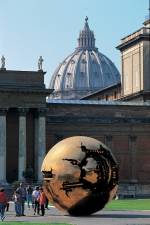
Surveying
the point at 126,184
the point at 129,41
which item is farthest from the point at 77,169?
the point at 129,41

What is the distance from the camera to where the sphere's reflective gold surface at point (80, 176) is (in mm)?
31156

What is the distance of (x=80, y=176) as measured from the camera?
31.1 meters

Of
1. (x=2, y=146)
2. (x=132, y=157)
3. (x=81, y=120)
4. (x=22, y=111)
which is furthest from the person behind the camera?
(x=132, y=157)

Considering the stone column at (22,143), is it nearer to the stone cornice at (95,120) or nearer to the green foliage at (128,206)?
the stone cornice at (95,120)

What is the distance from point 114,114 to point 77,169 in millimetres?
50475

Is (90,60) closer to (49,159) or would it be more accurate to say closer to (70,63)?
(70,63)

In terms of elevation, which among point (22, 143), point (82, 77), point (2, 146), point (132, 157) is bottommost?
point (132, 157)

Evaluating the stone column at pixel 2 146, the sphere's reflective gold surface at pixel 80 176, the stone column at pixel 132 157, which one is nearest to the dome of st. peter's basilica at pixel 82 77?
the stone column at pixel 132 157

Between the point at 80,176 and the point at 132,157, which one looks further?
the point at 132,157

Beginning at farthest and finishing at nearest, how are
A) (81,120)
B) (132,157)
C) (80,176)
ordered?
1. (132,157)
2. (81,120)
3. (80,176)

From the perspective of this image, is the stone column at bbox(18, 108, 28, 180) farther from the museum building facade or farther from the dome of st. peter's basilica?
the dome of st. peter's basilica

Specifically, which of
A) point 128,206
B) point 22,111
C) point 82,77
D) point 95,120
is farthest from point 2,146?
point 82,77

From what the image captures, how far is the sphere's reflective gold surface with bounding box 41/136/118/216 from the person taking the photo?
31156mm

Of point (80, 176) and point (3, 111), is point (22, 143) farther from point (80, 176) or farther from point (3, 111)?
point (80, 176)
